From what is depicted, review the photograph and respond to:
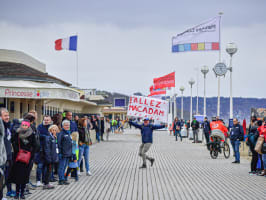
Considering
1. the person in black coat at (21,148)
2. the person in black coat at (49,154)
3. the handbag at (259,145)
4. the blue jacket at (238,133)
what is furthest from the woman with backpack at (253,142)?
the person in black coat at (21,148)

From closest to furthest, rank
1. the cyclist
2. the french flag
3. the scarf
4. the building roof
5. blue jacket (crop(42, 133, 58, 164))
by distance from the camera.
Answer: the scarf
blue jacket (crop(42, 133, 58, 164))
the cyclist
the building roof
the french flag

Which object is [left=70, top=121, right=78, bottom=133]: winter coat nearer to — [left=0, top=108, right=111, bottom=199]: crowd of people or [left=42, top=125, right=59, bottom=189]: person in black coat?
Answer: [left=0, top=108, right=111, bottom=199]: crowd of people

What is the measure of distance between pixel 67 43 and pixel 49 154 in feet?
103

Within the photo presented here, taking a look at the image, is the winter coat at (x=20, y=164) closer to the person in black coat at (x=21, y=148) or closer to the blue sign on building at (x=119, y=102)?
the person in black coat at (x=21, y=148)

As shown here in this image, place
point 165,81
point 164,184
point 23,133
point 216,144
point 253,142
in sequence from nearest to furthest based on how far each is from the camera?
1. point 23,133
2. point 164,184
3. point 253,142
4. point 216,144
5. point 165,81

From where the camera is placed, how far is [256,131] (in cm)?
1410

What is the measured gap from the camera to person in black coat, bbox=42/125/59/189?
1067cm

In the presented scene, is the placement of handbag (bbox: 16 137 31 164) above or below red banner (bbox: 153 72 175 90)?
below

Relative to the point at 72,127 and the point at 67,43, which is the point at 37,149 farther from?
the point at 67,43

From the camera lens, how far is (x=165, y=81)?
44688mm

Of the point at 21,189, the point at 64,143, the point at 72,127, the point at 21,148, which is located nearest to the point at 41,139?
the point at 64,143

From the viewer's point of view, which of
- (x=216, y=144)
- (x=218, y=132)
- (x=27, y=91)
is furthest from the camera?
(x=218, y=132)

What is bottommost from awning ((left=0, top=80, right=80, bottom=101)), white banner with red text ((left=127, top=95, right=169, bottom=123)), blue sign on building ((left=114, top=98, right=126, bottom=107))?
white banner with red text ((left=127, top=95, right=169, bottom=123))

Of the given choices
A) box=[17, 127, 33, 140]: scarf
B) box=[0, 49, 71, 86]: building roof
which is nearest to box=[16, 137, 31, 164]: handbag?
box=[17, 127, 33, 140]: scarf
